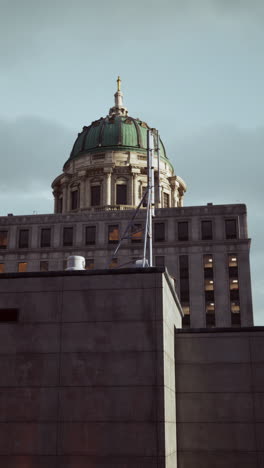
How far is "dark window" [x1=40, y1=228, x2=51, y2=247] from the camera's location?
277 feet

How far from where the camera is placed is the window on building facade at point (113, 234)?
8306 centimetres

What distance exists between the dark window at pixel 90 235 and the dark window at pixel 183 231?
41.2 ft

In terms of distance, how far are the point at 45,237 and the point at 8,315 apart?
196ft

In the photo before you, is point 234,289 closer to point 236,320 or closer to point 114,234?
point 236,320

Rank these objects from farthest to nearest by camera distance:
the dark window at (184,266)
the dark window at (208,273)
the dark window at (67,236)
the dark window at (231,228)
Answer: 1. the dark window at (67,236)
2. the dark window at (231,228)
3. the dark window at (184,266)
4. the dark window at (208,273)

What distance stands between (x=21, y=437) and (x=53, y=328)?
15.3ft

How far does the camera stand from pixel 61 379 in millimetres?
24281

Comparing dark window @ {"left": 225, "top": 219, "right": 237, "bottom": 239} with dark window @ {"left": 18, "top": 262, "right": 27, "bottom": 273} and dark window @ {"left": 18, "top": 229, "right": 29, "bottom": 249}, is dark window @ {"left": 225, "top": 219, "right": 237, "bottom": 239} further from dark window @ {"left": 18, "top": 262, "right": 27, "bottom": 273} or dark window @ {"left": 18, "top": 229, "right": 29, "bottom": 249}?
dark window @ {"left": 18, "top": 262, "right": 27, "bottom": 273}

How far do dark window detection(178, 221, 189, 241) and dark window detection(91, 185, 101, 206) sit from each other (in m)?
26.9

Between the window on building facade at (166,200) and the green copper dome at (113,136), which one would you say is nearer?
the window on building facade at (166,200)

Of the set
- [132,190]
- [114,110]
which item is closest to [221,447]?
[132,190]

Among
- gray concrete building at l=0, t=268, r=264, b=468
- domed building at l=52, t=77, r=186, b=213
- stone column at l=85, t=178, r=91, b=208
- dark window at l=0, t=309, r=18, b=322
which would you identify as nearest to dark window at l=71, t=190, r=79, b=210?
domed building at l=52, t=77, r=186, b=213

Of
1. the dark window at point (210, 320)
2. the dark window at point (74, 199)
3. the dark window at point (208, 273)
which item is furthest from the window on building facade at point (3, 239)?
the dark window at point (210, 320)

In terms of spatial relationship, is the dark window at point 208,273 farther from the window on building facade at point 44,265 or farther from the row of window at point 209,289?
the window on building facade at point 44,265
